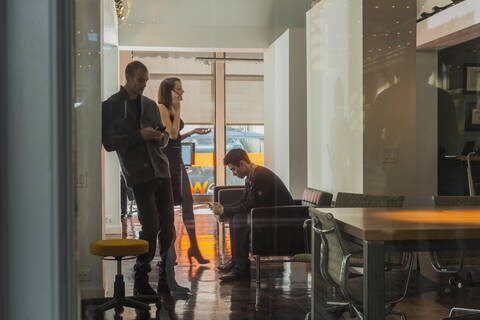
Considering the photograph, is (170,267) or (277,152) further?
(277,152)

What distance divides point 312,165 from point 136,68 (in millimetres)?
1131

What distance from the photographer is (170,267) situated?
2.56 meters

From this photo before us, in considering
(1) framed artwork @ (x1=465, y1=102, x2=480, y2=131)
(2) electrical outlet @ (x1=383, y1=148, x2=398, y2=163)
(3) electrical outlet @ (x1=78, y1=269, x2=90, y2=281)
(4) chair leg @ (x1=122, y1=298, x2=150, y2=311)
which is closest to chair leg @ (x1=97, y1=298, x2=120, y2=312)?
(4) chair leg @ (x1=122, y1=298, x2=150, y2=311)

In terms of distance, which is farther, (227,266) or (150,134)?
(227,266)

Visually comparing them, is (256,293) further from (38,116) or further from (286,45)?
(38,116)

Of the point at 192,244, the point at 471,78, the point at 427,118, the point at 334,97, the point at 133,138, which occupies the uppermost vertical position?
the point at 471,78

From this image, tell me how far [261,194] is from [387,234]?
2.29ft

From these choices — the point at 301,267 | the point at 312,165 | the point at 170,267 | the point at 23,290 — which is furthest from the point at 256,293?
the point at 23,290

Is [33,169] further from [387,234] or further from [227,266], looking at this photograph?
[387,234]

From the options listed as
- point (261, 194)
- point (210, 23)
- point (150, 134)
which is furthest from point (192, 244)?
point (210, 23)

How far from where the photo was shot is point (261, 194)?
9.48 ft

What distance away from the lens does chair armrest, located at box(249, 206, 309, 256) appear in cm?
299

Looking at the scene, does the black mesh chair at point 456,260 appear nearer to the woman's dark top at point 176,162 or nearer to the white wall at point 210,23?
the white wall at point 210,23

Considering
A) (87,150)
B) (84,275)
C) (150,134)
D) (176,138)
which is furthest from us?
(176,138)
